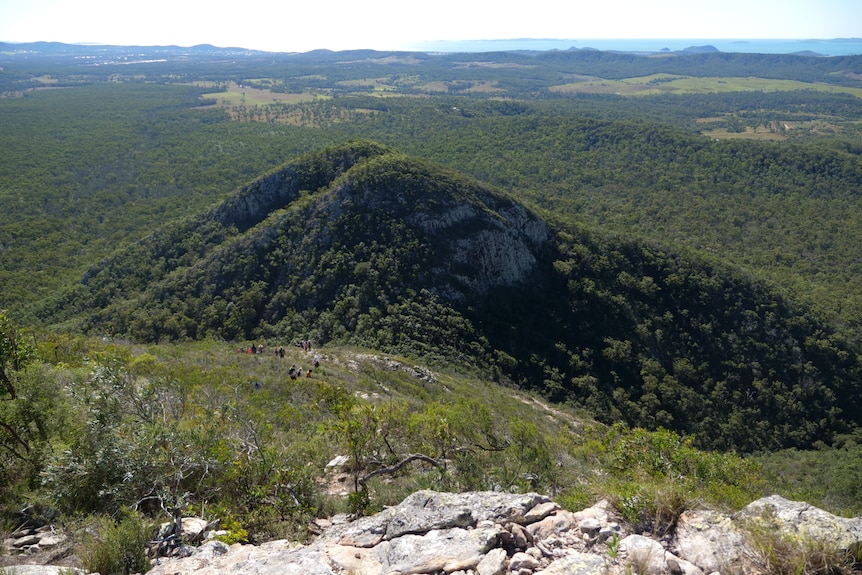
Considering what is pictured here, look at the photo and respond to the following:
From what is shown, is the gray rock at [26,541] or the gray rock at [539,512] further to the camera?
the gray rock at [26,541]

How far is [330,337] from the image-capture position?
173 ft

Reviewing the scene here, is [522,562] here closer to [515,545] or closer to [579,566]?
[515,545]

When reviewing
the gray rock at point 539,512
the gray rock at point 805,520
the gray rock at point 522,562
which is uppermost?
the gray rock at point 805,520

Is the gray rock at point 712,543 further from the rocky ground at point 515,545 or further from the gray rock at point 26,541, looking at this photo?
the gray rock at point 26,541

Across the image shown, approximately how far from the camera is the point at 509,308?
2255 inches

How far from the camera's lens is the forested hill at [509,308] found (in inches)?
2058

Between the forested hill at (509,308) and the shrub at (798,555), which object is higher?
the shrub at (798,555)

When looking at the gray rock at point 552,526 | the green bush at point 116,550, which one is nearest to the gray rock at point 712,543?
the gray rock at point 552,526

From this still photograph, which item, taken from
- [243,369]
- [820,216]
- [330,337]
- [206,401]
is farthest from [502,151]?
[206,401]

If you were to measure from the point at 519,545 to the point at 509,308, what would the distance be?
160 feet

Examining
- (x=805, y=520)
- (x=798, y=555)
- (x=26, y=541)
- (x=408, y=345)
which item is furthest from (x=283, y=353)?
(x=798, y=555)

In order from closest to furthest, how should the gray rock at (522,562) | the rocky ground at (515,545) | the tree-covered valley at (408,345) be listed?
the rocky ground at (515,545)
the gray rock at (522,562)
the tree-covered valley at (408,345)

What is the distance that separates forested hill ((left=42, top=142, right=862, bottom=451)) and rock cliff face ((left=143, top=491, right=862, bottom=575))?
3948 cm

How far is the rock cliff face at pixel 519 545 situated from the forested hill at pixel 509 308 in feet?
130
